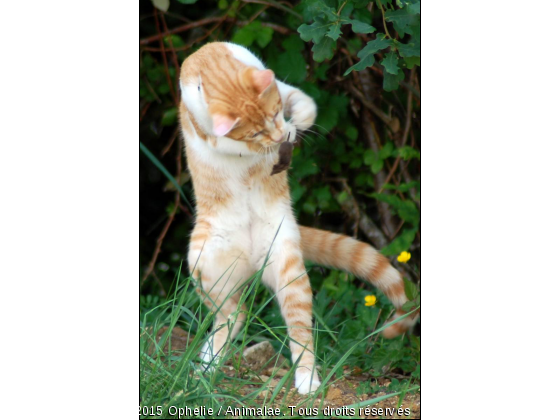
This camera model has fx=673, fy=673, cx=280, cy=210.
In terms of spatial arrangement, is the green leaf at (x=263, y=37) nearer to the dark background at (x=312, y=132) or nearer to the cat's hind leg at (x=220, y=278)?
the dark background at (x=312, y=132)

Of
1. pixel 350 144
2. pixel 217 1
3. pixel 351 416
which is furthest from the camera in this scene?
pixel 350 144

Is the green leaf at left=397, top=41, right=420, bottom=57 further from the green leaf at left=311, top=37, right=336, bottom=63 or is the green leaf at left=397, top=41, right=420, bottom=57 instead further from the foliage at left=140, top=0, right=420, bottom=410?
the green leaf at left=311, top=37, right=336, bottom=63

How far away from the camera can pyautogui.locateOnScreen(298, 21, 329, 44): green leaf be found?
7.95 feet

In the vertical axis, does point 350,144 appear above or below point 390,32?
below

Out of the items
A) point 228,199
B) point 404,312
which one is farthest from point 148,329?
point 404,312

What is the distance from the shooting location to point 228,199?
8.91 ft

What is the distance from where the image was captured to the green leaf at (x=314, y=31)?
2422 mm

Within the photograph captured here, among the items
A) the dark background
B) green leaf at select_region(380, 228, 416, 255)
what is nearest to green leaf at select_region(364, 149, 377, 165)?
the dark background

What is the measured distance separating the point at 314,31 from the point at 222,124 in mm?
479

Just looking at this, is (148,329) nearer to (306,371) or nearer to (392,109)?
(306,371)

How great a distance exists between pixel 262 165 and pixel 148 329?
786 millimetres

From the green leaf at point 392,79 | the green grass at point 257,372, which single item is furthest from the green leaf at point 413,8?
the green grass at point 257,372

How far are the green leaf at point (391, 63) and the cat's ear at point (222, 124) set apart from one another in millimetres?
566

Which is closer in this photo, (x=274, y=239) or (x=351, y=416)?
(x=351, y=416)
